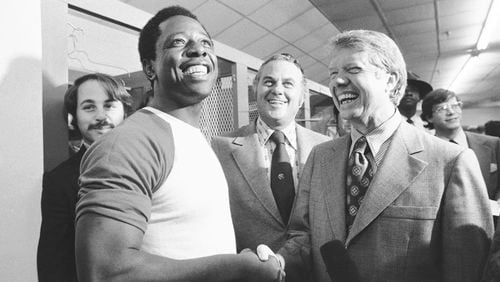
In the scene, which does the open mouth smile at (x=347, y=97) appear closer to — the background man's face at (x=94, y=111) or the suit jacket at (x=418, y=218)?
the suit jacket at (x=418, y=218)

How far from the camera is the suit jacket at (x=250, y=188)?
171 cm

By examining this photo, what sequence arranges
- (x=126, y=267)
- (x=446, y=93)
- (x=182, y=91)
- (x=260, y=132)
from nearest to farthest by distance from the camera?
(x=126, y=267) → (x=182, y=91) → (x=260, y=132) → (x=446, y=93)

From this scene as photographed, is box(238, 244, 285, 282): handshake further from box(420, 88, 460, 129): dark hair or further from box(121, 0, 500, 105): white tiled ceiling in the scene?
box(121, 0, 500, 105): white tiled ceiling

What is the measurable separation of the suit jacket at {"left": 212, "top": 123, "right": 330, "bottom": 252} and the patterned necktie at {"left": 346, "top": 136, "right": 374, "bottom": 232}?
39 cm

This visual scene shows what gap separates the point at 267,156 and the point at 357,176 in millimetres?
551

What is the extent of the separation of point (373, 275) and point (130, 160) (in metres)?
0.90

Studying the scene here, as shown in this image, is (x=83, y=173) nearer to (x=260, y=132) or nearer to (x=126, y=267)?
(x=126, y=267)

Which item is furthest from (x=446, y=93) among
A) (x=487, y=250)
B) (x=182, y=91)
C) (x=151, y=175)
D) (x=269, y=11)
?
(x=269, y=11)

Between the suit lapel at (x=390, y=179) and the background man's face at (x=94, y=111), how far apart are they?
937 millimetres

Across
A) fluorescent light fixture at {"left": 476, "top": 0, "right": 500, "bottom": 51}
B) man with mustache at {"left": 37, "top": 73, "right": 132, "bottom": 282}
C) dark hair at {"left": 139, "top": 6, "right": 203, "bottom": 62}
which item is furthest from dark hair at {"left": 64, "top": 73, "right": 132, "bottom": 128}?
fluorescent light fixture at {"left": 476, "top": 0, "right": 500, "bottom": 51}

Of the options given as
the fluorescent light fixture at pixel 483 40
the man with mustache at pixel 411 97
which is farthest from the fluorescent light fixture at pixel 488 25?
the man with mustache at pixel 411 97

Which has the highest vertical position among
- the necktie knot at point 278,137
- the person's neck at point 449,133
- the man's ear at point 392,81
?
Result: the person's neck at point 449,133

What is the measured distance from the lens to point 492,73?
13227 millimetres

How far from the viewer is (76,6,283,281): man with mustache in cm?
77
